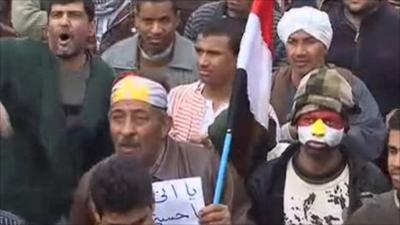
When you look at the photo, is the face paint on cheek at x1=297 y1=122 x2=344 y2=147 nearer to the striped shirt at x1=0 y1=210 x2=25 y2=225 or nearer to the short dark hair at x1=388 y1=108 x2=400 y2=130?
the short dark hair at x1=388 y1=108 x2=400 y2=130

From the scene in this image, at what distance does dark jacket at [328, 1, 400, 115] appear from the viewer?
24.8 feet

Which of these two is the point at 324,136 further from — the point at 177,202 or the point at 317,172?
the point at 177,202

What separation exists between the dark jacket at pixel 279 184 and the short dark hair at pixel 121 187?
4.34 feet

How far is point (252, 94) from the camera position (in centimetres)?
626

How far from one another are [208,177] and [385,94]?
6.58 ft

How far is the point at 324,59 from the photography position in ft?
23.1

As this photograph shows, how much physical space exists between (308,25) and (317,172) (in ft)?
4.11

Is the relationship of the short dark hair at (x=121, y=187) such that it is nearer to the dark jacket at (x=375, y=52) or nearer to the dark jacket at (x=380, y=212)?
the dark jacket at (x=380, y=212)

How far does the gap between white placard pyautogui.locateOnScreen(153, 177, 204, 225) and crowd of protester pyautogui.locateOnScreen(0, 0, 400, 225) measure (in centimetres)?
6

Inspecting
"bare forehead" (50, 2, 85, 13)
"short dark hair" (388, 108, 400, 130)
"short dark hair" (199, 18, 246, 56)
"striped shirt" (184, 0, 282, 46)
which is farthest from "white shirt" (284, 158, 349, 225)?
"striped shirt" (184, 0, 282, 46)

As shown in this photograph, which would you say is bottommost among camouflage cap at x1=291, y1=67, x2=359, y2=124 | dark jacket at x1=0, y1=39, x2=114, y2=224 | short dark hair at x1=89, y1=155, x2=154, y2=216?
dark jacket at x1=0, y1=39, x2=114, y2=224

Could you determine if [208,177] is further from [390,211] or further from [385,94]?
[385,94]

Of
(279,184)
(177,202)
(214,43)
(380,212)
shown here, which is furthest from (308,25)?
(380,212)

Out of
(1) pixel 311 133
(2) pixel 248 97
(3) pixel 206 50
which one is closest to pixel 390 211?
(1) pixel 311 133
